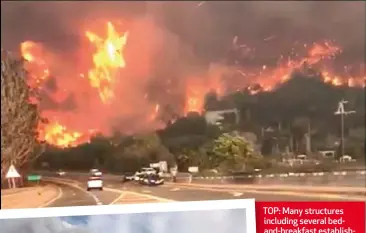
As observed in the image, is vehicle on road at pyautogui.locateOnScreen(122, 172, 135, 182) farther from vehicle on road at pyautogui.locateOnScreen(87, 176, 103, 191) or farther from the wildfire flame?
the wildfire flame

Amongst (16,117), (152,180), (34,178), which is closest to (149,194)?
(152,180)

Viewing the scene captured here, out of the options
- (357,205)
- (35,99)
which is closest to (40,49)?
(35,99)

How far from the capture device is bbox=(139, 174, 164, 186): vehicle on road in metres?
2.38

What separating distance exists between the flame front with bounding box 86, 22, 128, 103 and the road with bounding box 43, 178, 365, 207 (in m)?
0.33

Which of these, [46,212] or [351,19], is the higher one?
[351,19]

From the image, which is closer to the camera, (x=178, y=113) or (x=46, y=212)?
(x=46, y=212)

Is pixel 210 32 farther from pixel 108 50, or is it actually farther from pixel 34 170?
pixel 34 170

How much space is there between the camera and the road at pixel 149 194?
2285mm

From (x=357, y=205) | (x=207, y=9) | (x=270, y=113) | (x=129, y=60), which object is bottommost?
(x=357, y=205)

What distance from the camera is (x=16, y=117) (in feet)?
8.06

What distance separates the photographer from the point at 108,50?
8.11 feet

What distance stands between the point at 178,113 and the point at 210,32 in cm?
31

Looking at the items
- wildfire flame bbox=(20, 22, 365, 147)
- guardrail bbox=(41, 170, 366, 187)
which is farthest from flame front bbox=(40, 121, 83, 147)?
guardrail bbox=(41, 170, 366, 187)
